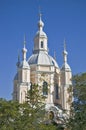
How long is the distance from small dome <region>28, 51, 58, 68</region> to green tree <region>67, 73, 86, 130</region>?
28491mm

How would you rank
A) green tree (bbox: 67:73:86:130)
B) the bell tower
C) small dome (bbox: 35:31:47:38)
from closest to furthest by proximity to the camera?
1. green tree (bbox: 67:73:86:130)
2. the bell tower
3. small dome (bbox: 35:31:47:38)

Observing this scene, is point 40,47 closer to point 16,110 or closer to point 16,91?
point 16,91

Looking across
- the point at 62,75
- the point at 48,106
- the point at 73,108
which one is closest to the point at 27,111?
the point at 73,108

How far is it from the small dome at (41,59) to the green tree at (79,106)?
28.5 metres

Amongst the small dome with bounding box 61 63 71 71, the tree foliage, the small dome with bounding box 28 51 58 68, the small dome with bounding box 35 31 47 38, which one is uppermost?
the small dome with bounding box 35 31 47 38

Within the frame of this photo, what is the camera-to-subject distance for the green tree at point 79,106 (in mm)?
35081

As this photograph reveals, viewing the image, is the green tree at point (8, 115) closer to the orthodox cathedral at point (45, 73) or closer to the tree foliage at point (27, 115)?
the tree foliage at point (27, 115)

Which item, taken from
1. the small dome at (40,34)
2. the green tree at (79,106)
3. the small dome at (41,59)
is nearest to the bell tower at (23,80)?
the small dome at (41,59)

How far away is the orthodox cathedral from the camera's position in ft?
209

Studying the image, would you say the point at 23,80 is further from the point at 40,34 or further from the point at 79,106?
the point at 79,106

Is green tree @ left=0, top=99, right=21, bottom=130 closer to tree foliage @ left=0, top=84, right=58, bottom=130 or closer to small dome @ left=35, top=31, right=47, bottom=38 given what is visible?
tree foliage @ left=0, top=84, right=58, bottom=130

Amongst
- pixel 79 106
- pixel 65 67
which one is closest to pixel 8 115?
pixel 79 106

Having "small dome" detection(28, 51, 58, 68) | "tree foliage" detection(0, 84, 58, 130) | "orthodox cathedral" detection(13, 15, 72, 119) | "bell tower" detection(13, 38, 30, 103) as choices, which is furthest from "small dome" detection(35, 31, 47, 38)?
"tree foliage" detection(0, 84, 58, 130)

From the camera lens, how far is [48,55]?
67.6 m
